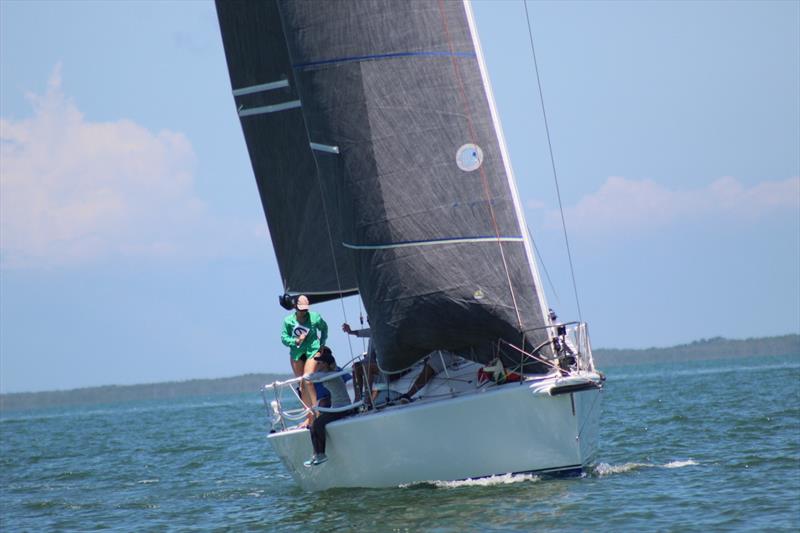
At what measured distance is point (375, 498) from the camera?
1293 centimetres

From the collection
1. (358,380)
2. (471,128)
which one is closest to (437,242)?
(471,128)

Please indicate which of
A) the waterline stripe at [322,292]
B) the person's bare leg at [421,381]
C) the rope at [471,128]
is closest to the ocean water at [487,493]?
the person's bare leg at [421,381]

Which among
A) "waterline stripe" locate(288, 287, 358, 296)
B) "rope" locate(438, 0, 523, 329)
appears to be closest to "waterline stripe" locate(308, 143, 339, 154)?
"rope" locate(438, 0, 523, 329)

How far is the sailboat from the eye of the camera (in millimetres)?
12500

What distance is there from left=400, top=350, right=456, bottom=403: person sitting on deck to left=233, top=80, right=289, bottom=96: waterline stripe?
196 inches

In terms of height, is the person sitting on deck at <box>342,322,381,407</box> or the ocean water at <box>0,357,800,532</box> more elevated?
the person sitting on deck at <box>342,322,381,407</box>

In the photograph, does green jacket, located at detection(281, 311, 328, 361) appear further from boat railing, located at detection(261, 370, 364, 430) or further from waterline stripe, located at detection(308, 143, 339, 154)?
waterline stripe, located at detection(308, 143, 339, 154)

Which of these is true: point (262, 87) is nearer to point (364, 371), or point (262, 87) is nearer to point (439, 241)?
point (364, 371)

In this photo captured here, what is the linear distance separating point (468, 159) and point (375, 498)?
3.79 m

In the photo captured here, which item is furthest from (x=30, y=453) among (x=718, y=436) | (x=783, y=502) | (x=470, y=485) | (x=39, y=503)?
(x=783, y=502)

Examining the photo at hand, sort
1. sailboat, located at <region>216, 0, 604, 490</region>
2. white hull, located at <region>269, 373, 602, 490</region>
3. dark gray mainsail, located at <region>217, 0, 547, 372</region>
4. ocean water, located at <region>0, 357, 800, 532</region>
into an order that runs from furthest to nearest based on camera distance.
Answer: dark gray mainsail, located at <region>217, 0, 547, 372</region> < sailboat, located at <region>216, 0, 604, 490</region> < white hull, located at <region>269, 373, 602, 490</region> < ocean water, located at <region>0, 357, 800, 532</region>

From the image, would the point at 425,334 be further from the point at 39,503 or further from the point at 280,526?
the point at 39,503

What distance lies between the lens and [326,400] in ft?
45.5

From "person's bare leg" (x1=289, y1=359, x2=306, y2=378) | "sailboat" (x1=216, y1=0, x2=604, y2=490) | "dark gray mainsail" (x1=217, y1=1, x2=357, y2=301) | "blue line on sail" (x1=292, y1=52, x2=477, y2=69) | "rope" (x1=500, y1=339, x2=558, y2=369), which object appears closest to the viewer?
"sailboat" (x1=216, y1=0, x2=604, y2=490)
